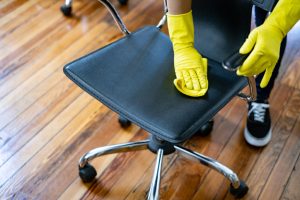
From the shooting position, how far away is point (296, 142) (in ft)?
4.55

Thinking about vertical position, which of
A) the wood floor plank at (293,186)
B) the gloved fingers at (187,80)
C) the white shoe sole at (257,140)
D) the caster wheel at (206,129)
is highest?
the gloved fingers at (187,80)

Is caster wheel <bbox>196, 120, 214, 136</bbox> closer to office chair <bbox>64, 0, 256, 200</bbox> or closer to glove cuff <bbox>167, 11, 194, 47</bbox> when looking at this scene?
office chair <bbox>64, 0, 256, 200</bbox>

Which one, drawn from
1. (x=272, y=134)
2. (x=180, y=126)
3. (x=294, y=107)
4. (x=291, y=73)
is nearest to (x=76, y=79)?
(x=180, y=126)

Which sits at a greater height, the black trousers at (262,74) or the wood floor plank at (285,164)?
the black trousers at (262,74)

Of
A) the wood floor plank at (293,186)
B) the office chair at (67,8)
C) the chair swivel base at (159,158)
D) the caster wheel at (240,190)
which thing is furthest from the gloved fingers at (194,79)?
the office chair at (67,8)

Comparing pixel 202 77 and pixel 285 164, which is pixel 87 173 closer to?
pixel 202 77

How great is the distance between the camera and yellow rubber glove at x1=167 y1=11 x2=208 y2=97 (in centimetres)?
94

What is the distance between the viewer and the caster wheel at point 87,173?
121 centimetres

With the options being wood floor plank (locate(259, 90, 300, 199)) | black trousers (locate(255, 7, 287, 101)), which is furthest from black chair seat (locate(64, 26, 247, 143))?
wood floor plank (locate(259, 90, 300, 199))

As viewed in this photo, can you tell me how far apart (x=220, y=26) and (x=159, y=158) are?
47 centimetres

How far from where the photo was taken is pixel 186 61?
3.25 ft

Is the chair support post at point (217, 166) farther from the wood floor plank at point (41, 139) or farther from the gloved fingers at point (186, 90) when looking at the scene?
the wood floor plank at point (41, 139)

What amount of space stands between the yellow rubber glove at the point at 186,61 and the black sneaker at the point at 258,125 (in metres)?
0.45

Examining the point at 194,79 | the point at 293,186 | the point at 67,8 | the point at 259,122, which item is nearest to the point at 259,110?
the point at 259,122
